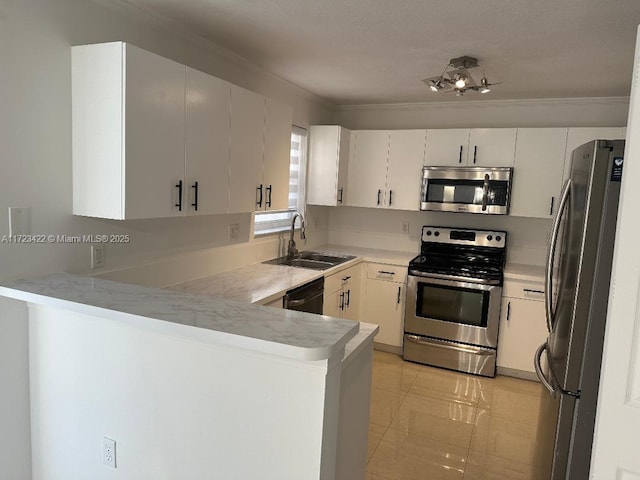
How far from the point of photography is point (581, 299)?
1843 millimetres

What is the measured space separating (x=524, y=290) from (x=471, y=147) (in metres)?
1.32

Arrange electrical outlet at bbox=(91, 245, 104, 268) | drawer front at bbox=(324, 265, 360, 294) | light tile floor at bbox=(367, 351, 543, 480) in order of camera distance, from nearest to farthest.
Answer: electrical outlet at bbox=(91, 245, 104, 268)
light tile floor at bbox=(367, 351, 543, 480)
drawer front at bbox=(324, 265, 360, 294)

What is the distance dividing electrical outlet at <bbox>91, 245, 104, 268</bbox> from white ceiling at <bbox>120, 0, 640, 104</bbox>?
1.22 m

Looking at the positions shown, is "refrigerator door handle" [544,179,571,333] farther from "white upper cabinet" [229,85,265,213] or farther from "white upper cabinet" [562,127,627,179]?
"white upper cabinet" [562,127,627,179]

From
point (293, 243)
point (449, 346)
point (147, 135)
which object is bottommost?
point (449, 346)

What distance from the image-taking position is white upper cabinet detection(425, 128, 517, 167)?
4.08m

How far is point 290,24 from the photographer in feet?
8.29

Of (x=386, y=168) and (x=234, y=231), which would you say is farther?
(x=386, y=168)

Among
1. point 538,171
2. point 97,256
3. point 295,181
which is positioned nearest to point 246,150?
point 97,256

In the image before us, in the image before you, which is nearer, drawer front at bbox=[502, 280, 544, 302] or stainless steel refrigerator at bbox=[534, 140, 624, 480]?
stainless steel refrigerator at bbox=[534, 140, 624, 480]

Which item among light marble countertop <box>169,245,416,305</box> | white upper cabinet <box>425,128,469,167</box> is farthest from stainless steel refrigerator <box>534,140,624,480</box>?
white upper cabinet <box>425,128,469,167</box>

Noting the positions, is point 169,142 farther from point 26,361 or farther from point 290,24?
point 26,361

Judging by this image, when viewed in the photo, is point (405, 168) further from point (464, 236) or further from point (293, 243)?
point (293, 243)

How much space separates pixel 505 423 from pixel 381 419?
2.82 ft
